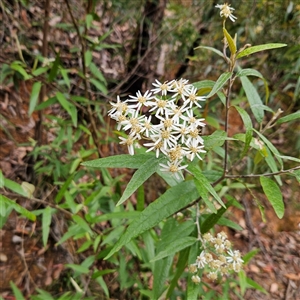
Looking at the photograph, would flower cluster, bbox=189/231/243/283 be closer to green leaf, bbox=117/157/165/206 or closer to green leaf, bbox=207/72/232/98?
green leaf, bbox=117/157/165/206

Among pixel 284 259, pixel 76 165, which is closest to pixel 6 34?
pixel 76 165

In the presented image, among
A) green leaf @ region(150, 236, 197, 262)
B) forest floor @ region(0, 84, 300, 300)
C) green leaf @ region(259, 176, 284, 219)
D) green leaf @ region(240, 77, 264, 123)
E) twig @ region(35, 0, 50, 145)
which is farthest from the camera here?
forest floor @ region(0, 84, 300, 300)

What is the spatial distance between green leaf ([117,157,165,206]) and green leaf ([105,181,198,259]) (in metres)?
0.12

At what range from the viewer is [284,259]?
2.99 meters

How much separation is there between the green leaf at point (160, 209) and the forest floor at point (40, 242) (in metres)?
1.23

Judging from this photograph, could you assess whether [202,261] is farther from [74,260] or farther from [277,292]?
[277,292]

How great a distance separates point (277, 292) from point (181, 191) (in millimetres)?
2138

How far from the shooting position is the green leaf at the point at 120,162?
876 mm

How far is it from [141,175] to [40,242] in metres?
1.86

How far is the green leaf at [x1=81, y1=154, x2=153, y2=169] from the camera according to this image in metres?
0.88

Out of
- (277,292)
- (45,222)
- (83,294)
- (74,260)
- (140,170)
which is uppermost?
(140,170)

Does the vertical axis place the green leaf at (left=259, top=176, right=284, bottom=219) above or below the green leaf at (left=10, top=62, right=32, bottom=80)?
below

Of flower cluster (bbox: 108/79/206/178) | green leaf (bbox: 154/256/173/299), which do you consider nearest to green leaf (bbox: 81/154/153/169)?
flower cluster (bbox: 108/79/206/178)

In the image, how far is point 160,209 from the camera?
3.19 ft
